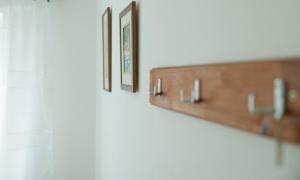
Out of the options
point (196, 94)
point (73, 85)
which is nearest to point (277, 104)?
point (196, 94)

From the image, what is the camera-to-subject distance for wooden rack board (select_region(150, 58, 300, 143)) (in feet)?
1.62

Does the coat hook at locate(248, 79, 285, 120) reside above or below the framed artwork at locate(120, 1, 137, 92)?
below

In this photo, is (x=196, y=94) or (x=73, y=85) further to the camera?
(x=73, y=85)

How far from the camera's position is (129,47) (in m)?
1.65

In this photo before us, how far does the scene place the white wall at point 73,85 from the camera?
2.81m

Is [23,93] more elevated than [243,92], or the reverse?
[243,92]

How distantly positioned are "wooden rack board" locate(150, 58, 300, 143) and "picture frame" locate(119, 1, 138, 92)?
2.16 feet

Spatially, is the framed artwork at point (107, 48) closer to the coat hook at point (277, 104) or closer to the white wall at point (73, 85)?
the white wall at point (73, 85)

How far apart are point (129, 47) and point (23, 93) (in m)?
1.43

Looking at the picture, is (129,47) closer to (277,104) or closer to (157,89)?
(157,89)

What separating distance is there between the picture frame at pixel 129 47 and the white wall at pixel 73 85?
113 centimetres

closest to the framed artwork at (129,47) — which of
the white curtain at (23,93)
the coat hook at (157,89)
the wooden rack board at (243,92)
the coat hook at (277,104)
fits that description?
the coat hook at (157,89)

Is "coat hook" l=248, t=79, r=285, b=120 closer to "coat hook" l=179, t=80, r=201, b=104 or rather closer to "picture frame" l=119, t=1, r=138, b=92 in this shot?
"coat hook" l=179, t=80, r=201, b=104

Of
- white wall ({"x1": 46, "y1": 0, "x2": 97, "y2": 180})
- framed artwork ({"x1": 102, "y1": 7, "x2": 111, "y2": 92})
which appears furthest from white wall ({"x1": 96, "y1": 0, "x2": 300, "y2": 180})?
white wall ({"x1": 46, "y1": 0, "x2": 97, "y2": 180})
